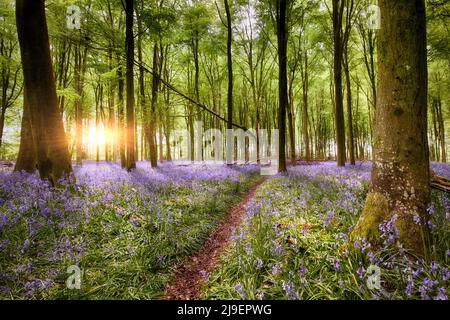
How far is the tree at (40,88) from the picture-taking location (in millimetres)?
6141

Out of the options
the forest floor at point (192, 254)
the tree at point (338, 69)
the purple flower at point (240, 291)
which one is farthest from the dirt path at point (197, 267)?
the tree at point (338, 69)

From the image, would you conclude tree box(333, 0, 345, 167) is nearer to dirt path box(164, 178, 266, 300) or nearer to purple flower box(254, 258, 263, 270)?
dirt path box(164, 178, 266, 300)

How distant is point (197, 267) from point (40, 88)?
21.8 feet

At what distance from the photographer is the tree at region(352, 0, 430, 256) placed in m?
2.85

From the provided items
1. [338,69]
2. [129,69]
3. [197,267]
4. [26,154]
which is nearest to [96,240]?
[197,267]

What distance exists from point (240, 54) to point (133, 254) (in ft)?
84.9

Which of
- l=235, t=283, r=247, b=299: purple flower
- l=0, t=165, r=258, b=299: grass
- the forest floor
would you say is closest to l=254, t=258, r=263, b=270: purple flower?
the forest floor

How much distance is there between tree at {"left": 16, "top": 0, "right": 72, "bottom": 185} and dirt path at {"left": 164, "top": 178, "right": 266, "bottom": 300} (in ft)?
16.1

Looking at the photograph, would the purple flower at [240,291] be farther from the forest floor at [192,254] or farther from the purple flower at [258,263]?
the purple flower at [258,263]

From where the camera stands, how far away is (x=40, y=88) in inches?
246

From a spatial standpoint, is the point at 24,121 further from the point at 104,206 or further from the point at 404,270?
the point at 404,270

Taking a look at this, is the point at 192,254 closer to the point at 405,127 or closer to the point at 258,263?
the point at 258,263

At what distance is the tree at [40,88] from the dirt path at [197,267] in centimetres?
490
